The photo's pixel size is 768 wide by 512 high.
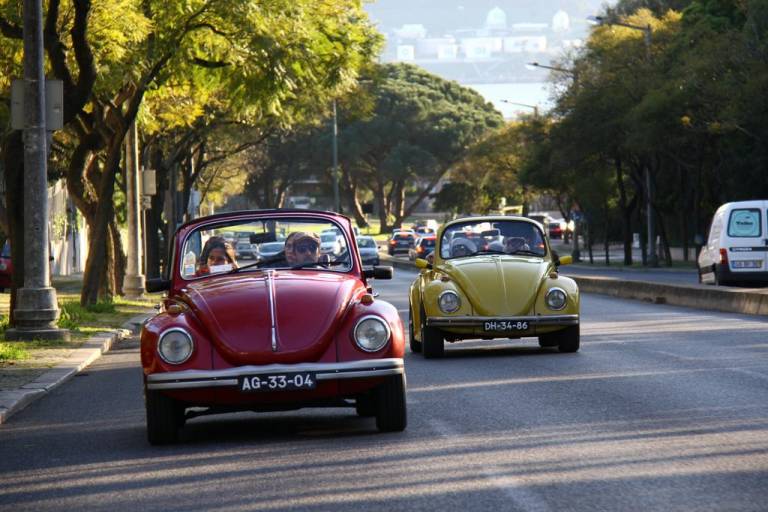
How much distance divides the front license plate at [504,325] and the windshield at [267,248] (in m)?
5.15

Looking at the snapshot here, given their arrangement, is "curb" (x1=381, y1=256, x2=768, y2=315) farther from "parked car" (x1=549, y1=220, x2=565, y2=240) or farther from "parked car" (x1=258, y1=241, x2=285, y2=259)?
"parked car" (x1=549, y1=220, x2=565, y2=240)

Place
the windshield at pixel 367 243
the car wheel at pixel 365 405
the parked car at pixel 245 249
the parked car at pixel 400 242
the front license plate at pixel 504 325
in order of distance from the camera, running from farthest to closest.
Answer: the parked car at pixel 400 242 < the windshield at pixel 367 243 < the front license plate at pixel 504 325 < the parked car at pixel 245 249 < the car wheel at pixel 365 405

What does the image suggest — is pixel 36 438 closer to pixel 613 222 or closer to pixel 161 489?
pixel 161 489

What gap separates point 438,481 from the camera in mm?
8594

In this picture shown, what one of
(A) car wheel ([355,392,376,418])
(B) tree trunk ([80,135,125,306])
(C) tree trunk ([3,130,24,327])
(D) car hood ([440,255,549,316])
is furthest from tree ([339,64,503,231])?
(A) car wheel ([355,392,376,418])

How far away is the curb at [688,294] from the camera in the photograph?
2600cm

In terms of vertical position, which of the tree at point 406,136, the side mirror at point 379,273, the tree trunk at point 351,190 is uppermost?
the tree at point 406,136

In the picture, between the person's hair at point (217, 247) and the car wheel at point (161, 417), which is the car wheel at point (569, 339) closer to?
the person's hair at point (217, 247)

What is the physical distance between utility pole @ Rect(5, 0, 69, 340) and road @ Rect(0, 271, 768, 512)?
5513mm

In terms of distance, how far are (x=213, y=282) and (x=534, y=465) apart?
348 centimetres

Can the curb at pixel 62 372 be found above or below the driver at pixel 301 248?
below

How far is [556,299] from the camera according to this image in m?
17.2

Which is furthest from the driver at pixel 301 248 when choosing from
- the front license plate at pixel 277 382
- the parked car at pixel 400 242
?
the parked car at pixel 400 242

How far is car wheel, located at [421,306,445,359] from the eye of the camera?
17.4m
